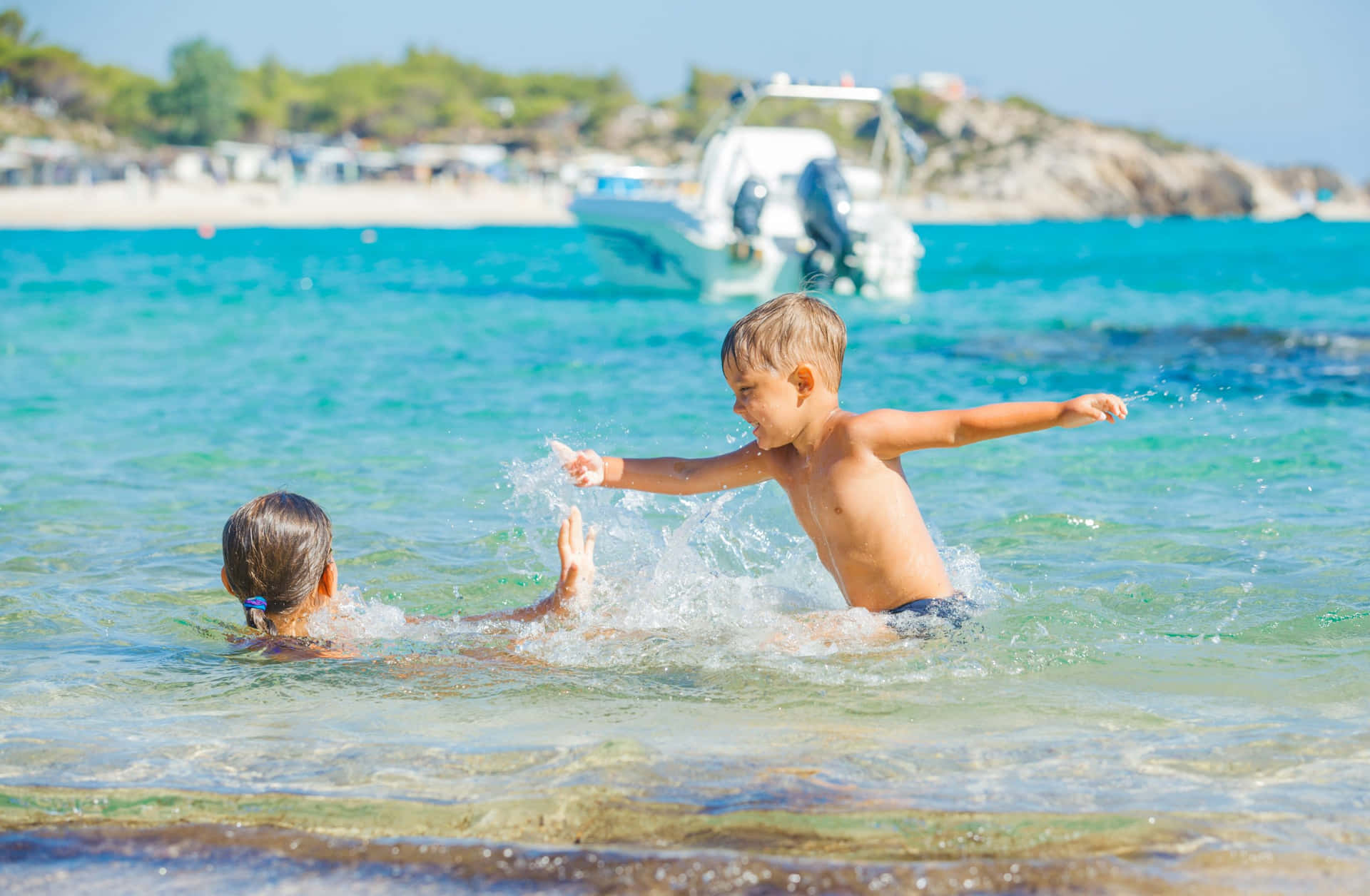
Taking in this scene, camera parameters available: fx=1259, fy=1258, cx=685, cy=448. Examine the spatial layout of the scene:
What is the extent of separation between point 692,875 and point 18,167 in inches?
2911

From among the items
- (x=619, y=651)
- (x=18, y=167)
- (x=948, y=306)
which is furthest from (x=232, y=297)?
(x=18, y=167)

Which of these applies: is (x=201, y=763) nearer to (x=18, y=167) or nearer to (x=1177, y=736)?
(x=1177, y=736)

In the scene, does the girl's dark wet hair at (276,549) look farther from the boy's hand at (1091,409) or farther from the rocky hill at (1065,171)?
the rocky hill at (1065,171)

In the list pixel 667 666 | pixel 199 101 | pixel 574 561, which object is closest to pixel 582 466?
pixel 574 561

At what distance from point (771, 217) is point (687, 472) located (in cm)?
1552

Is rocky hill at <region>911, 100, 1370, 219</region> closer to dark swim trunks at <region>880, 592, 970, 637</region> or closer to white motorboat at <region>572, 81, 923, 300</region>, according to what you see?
white motorboat at <region>572, 81, 923, 300</region>

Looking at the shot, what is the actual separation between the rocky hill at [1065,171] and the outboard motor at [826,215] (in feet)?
238

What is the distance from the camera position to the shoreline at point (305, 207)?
190 feet

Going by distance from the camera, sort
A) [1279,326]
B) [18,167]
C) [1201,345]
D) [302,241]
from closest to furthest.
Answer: [1201,345], [1279,326], [302,241], [18,167]

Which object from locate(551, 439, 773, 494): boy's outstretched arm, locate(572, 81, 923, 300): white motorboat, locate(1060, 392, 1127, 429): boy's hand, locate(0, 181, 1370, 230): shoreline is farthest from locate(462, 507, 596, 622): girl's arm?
locate(0, 181, 1370, 230): shoreline

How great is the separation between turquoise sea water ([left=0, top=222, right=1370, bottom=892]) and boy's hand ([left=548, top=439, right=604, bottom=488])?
0.49 metres

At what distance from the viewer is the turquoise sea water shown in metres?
2.52

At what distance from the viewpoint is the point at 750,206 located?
18.2m

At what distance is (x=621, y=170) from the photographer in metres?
21.8
